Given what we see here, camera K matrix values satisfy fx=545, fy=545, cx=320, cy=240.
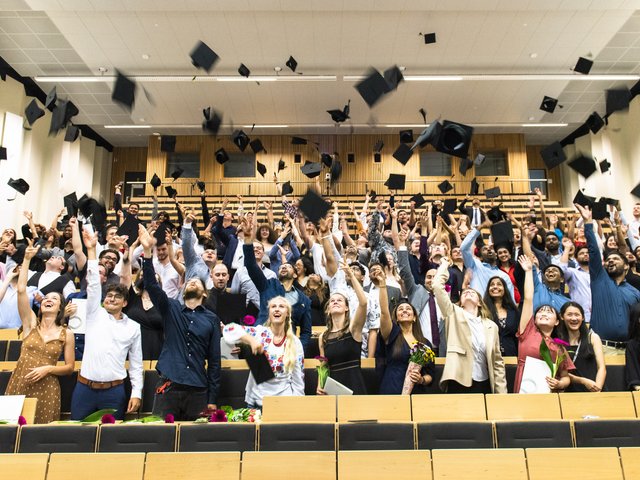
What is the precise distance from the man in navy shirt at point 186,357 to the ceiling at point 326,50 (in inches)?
301

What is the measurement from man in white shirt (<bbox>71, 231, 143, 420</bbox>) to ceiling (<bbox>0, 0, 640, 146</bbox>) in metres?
7.70

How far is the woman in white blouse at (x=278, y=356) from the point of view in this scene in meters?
3.36

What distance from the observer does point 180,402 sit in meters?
3.43

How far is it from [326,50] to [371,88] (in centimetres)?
505

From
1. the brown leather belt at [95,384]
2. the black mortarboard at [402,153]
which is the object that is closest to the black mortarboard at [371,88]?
the black mortarboard at [402,153]

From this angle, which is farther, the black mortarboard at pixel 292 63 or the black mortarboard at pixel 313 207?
the black mortarboard at pixel 292 63

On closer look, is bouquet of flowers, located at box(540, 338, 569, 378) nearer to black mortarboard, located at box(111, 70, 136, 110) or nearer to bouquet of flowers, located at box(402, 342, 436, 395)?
bouquet of flowers, located at box(402, 342, 436, 395)

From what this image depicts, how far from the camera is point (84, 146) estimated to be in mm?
16172

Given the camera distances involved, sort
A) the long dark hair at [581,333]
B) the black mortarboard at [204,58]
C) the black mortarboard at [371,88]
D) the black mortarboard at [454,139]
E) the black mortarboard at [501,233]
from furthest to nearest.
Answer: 1. the black mortarboard at [204,58]
2. the black mortarboard at [371,88]
3. the black mortarboard at [454,139]
4. the black mortarboard at [501,233]
5. the long dark hair at [581,333]

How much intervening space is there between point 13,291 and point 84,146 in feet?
40.6

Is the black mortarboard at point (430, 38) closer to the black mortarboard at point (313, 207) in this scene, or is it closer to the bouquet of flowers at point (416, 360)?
the black mortarboard at point (313, 207)

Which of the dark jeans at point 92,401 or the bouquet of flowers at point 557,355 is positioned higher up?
the bouquet of flowers at point 557,355

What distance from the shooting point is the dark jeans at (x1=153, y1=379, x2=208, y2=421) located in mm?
3385

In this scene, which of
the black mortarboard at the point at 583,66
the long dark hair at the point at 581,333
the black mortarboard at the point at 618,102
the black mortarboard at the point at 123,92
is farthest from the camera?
the black mortarboard at the point at 583,66
